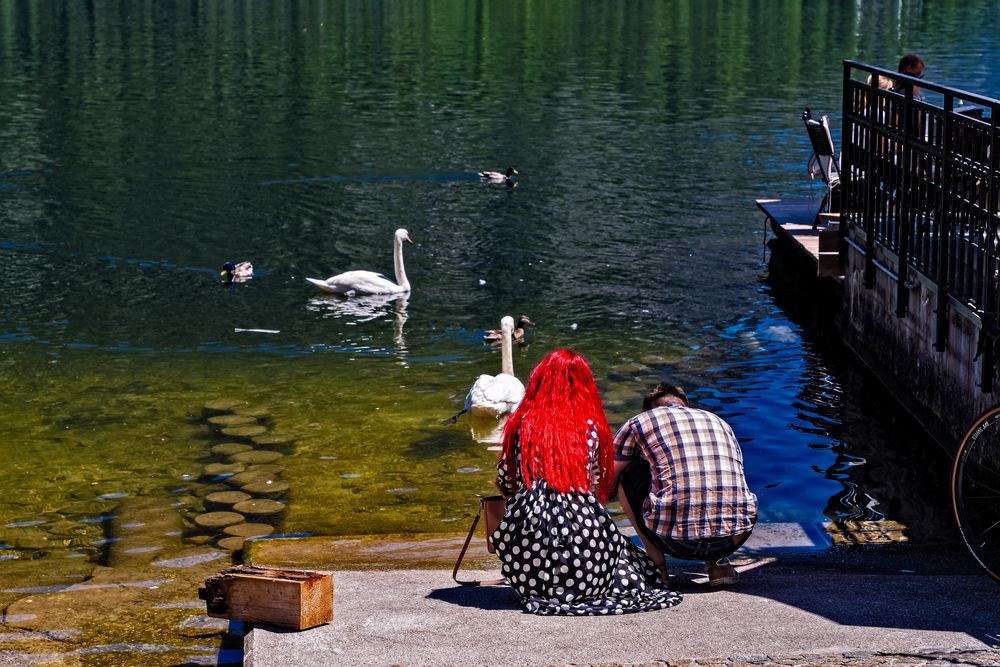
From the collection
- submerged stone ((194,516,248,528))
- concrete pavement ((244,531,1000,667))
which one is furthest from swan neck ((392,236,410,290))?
concrete pavement ((244,531,1000,667))

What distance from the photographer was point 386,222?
27.6m

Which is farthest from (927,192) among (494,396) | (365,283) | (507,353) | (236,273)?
(236,273)

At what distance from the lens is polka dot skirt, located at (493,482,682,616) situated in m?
7.99

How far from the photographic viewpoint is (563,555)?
801 cm

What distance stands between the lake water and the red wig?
3.91 metres

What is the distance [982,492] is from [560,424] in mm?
5035

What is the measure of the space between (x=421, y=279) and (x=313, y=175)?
10.1 metres

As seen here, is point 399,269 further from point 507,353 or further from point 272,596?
point 272,596

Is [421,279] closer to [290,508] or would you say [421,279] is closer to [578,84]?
[290,508]

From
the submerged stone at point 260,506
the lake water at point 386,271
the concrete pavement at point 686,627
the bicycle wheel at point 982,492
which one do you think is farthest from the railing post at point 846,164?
the submerged stone at point 260,506

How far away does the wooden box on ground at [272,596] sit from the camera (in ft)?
25.6

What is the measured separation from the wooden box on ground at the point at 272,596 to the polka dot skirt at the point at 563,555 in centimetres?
110

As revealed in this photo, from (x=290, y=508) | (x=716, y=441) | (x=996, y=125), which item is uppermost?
(x=996, y=125)

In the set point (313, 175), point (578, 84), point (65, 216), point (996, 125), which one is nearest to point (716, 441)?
point (996, 125)
